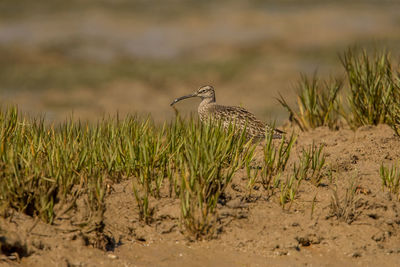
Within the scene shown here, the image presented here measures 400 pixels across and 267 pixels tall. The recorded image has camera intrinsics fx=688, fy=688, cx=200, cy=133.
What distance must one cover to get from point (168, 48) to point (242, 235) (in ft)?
60.4

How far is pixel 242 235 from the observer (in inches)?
224

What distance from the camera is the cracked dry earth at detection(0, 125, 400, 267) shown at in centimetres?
524

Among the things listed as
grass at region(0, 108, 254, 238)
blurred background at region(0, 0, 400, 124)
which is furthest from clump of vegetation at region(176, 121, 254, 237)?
blurred background at region(0, 0, 400, 124)

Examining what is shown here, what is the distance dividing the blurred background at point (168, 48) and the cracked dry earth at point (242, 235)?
26.5 feet

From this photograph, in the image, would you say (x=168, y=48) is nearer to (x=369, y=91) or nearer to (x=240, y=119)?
(x=240, y=119)

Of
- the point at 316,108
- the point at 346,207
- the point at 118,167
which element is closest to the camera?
the point at 346,207

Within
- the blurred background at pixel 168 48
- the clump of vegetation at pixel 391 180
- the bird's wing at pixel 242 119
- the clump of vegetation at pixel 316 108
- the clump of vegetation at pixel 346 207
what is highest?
the blurred background at pixel 168 48

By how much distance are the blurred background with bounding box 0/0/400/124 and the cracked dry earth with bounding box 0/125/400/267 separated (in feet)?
26.5

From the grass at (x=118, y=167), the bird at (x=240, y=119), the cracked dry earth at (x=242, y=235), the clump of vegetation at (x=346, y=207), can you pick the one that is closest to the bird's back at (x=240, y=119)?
the bird at (x=240, y=119)

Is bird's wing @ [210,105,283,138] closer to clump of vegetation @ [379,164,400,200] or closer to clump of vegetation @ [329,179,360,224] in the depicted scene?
clump of vegetation @ [379,164,400,200]

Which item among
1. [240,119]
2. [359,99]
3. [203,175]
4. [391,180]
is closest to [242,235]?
[203,175]

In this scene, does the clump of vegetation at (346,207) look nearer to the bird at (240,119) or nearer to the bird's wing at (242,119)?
the bird at (240,119)

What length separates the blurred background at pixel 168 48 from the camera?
1773cm

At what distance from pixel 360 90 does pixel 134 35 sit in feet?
58.4
